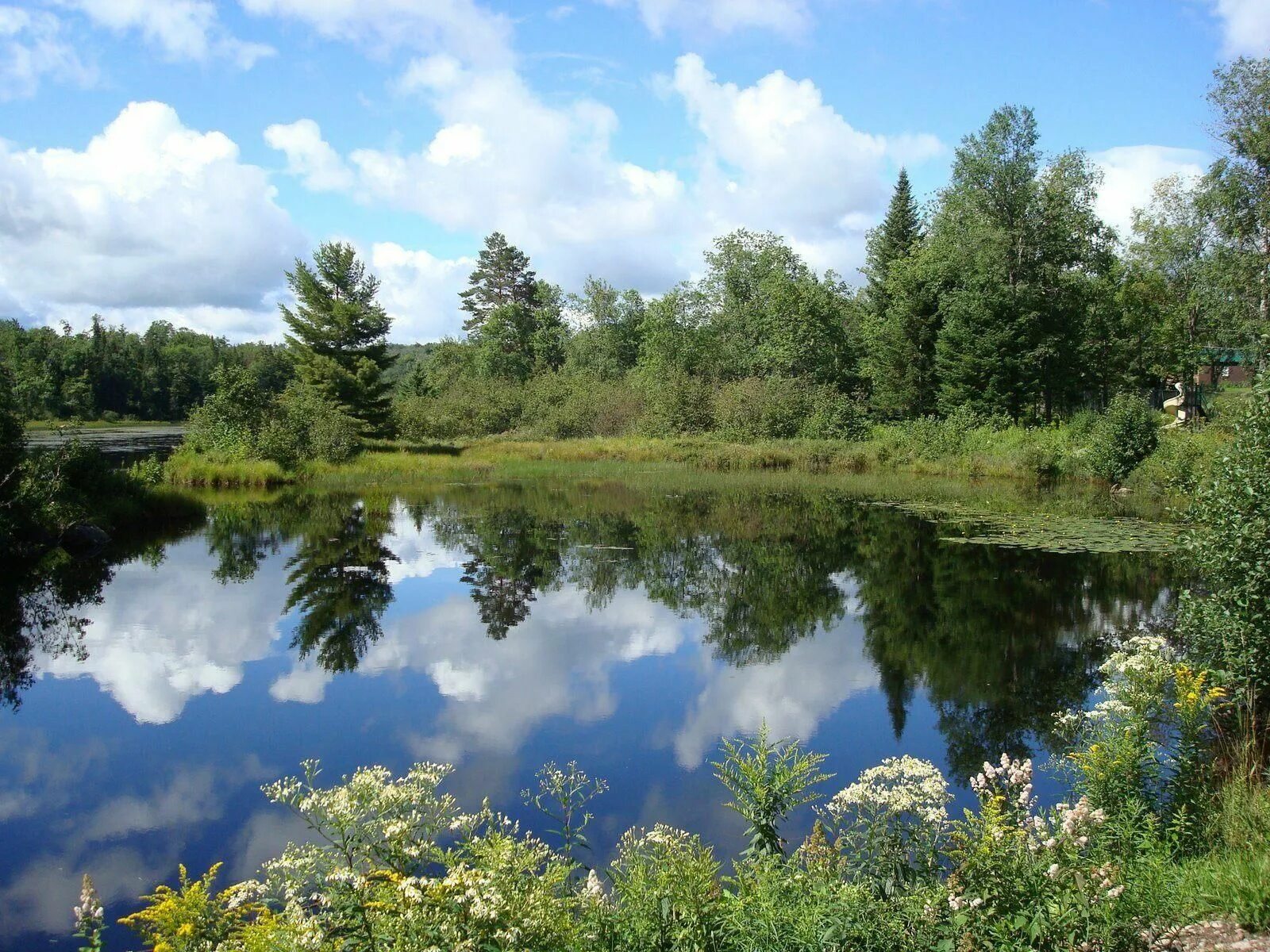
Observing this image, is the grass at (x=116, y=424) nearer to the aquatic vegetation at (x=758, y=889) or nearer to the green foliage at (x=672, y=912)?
the aquatic vegetation at (x=758, y=889)

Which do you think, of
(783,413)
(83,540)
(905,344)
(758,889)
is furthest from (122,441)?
(758,889)

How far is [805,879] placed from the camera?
3746 mm

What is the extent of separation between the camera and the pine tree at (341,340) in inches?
1513

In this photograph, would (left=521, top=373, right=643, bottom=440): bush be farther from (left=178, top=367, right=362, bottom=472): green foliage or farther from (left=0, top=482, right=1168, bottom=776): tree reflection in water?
(left=0, top=482, right=1168, bottom=776): tree reflection in water

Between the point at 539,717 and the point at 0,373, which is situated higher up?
the point at 0,373

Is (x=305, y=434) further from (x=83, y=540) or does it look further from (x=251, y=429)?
(x=83, y=540)

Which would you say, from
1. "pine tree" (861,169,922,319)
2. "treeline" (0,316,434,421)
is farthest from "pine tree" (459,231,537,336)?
"pine tree" (861,169,922,319)

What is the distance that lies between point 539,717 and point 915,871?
4963 millimetres

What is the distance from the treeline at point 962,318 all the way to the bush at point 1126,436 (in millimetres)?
3424

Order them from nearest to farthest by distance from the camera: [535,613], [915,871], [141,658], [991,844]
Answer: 1. [991,844]
2. [915,871]
3. [141,658]
4. [535,613]

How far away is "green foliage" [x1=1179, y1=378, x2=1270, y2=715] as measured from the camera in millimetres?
6035

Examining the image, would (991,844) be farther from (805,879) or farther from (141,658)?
(141,658)

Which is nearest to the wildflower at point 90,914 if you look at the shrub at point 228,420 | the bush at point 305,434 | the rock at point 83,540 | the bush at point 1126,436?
the rock at point 83,540

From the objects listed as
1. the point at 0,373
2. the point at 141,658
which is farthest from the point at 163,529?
the point at 141,658
